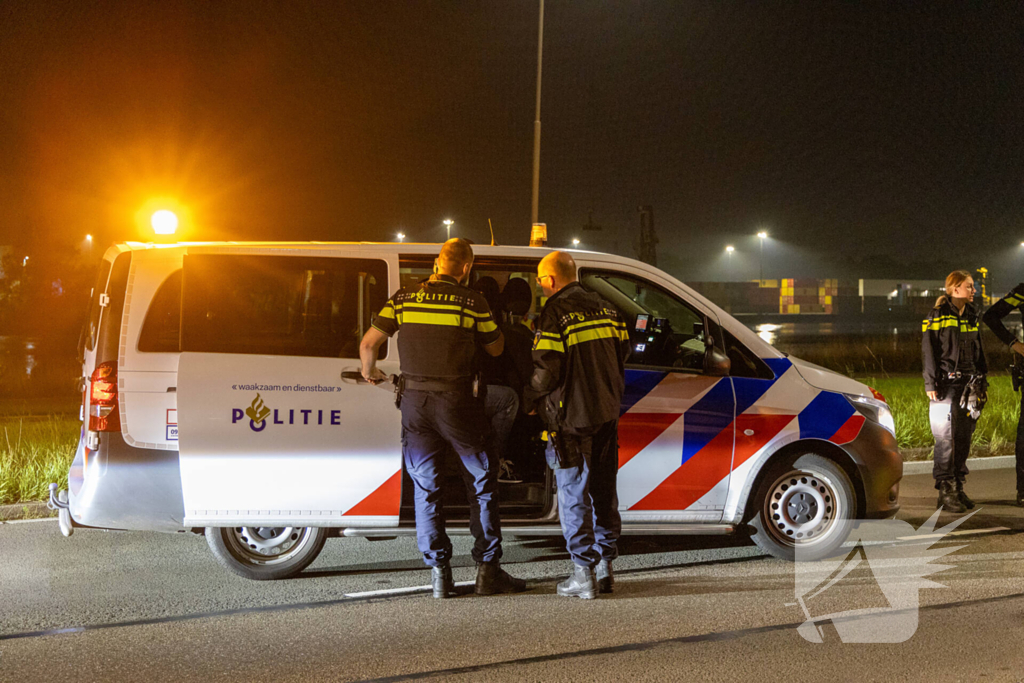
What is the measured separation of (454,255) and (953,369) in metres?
4.14

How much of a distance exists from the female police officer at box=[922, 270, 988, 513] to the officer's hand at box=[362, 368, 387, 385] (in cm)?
422

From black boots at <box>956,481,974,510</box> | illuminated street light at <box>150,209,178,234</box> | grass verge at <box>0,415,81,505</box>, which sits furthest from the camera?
grass verge at <box>0,415,81,505</box>

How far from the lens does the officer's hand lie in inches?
181

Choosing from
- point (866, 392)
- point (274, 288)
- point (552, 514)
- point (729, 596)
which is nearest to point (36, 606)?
point (274, 288)

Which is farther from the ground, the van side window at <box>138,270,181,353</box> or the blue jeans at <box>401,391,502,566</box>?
the van side window at <box>138,270,181,353</box>

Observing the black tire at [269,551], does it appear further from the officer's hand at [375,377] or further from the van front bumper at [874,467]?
the van front bumper at [874,467]

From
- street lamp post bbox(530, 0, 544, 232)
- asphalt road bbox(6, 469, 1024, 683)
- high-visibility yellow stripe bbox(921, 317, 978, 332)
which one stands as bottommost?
asphalt road bbox(6, 469, 1024, 683)

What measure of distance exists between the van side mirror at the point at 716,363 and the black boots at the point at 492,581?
1.61 meters

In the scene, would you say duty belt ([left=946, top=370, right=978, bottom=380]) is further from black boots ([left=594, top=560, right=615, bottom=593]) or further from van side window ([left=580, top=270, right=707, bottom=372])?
black boots ([left=594, top=560, right=615, bottom=593])

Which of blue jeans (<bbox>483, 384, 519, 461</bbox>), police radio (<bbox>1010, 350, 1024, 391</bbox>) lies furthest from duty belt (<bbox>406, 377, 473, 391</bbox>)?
police radio (<bbox>1010, 350, 1024, 391</bbox>)

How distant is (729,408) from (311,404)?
2362 mm

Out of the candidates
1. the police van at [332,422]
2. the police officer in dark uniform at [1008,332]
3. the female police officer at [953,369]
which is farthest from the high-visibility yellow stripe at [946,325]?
the police van at [332,422]

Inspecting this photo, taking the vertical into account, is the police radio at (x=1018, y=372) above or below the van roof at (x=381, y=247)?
below

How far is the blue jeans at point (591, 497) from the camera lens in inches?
181
